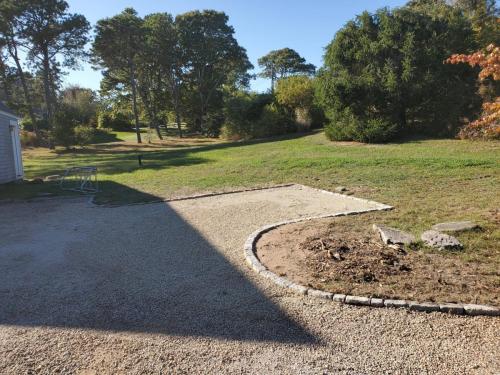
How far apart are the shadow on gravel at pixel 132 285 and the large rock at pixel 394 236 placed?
6.00 ft

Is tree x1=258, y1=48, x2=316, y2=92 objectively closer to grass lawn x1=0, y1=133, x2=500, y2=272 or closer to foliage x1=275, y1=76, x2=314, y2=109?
foliage x1=275, y1=76, x2=314, y2=109

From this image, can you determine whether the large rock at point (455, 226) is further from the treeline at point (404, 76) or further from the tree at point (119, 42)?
the tree at point (119, 42)

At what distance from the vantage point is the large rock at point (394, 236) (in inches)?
172

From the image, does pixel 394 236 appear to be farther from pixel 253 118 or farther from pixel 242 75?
pixel 242 75

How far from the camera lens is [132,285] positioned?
3744 mm

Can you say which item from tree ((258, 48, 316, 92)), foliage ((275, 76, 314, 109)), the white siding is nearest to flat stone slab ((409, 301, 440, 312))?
the white siding

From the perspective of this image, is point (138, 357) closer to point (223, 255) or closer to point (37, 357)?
point (37, 357)

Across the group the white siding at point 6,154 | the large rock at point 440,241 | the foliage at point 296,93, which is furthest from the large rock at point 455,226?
the foliage at point 296,93

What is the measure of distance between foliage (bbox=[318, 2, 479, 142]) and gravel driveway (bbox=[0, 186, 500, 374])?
12.3 metres

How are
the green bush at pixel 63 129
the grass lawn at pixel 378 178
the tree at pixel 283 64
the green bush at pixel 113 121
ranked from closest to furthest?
1. the grass lawn at pixel 378 178
2. the green bush at pixel 63 129
3. the green bush at pixel 113 121
4. the tree at pixel 283 64

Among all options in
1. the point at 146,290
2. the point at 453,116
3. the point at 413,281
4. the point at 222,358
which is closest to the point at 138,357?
the point at 222,358

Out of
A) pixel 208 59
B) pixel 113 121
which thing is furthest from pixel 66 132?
pixel 113 121

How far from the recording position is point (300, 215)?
6250mm

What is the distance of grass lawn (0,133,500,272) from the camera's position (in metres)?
5.55
